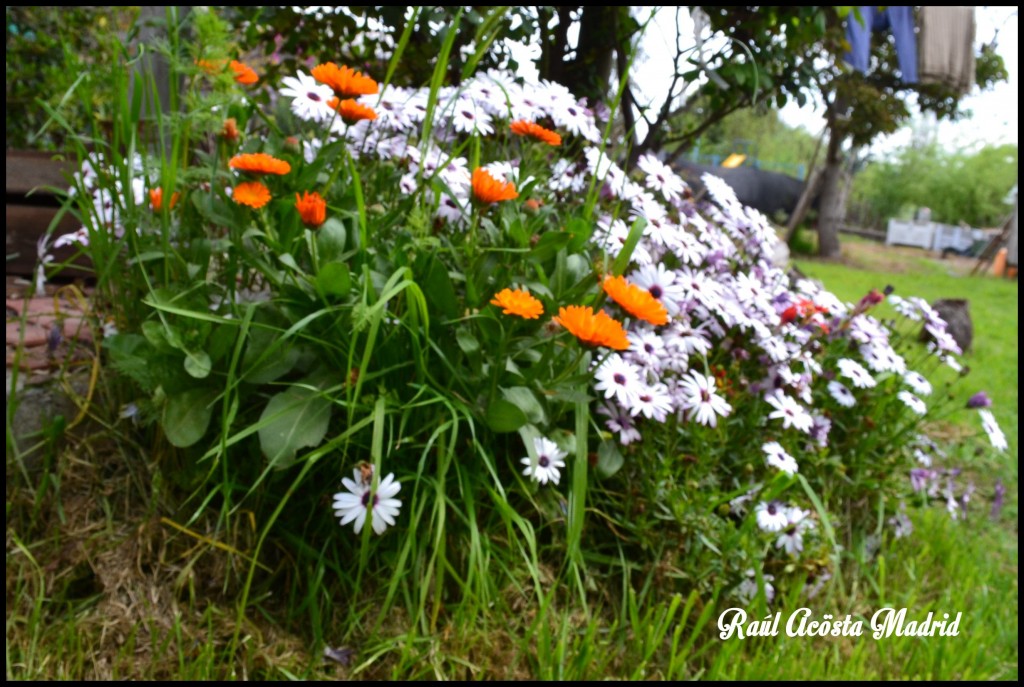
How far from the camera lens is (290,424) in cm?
117

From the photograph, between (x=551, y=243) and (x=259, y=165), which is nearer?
(x=259, y=165)

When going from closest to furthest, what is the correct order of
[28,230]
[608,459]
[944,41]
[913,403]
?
[608,459]
[913,403]
[28,230]
[944,41]

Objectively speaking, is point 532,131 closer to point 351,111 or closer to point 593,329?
point 351,111

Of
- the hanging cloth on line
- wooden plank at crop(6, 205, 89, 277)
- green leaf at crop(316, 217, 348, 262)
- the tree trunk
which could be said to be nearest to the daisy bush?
green leaf at crop(316, 217, 348, 262)

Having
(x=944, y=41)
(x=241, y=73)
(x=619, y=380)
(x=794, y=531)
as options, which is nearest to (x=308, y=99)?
(x=241, y=73)

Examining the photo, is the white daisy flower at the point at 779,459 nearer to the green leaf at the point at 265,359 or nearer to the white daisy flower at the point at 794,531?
the white daisy flower at the point at 794,531

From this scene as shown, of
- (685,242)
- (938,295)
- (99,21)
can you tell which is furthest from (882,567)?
(938,295)

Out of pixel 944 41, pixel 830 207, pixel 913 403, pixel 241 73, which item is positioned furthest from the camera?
pixel 830 207

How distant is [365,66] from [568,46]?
65 centimetres

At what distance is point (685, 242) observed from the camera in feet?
5.32

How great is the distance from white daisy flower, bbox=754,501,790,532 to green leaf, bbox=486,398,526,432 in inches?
20.6

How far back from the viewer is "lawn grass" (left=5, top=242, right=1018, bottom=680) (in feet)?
Answer: 3.81

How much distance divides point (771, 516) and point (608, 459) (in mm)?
313

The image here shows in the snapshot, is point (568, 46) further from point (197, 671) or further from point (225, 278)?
point (197, 671)
